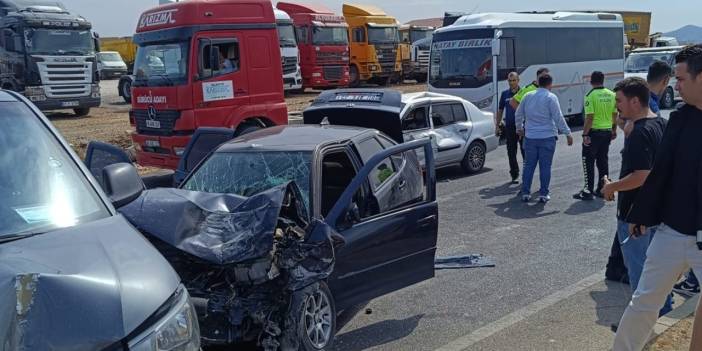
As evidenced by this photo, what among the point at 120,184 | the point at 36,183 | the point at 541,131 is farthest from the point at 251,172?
the point at 541,131

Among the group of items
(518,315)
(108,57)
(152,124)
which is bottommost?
(518,315)

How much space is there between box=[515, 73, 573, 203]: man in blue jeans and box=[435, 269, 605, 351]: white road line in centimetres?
329

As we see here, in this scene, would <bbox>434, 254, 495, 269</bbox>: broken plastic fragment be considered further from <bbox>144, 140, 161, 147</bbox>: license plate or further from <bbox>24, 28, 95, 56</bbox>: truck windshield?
<bbox>24, 28, 95, 56</bbox>: truck windshield

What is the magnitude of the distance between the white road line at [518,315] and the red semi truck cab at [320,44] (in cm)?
2432

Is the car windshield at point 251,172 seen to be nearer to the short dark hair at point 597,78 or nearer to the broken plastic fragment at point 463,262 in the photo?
the broken plastic fragment at point 463,262

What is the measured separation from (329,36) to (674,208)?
2700 cm

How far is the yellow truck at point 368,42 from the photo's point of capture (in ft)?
108

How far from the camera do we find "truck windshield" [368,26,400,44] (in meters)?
33.0

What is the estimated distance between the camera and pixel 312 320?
436cm

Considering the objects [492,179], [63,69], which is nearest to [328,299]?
[492,179]

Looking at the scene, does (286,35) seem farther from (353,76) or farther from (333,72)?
(353,76)

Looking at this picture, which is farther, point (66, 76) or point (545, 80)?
point (66, 76)

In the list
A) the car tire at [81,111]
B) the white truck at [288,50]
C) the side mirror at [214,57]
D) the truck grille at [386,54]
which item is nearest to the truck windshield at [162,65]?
the side mirror at [214,57]

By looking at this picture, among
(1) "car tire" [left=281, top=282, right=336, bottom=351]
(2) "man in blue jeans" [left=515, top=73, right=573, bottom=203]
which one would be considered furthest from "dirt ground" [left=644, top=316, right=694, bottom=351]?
(2) "man in blue jeans" [left=515, top=73, right=573, bottom=203]
